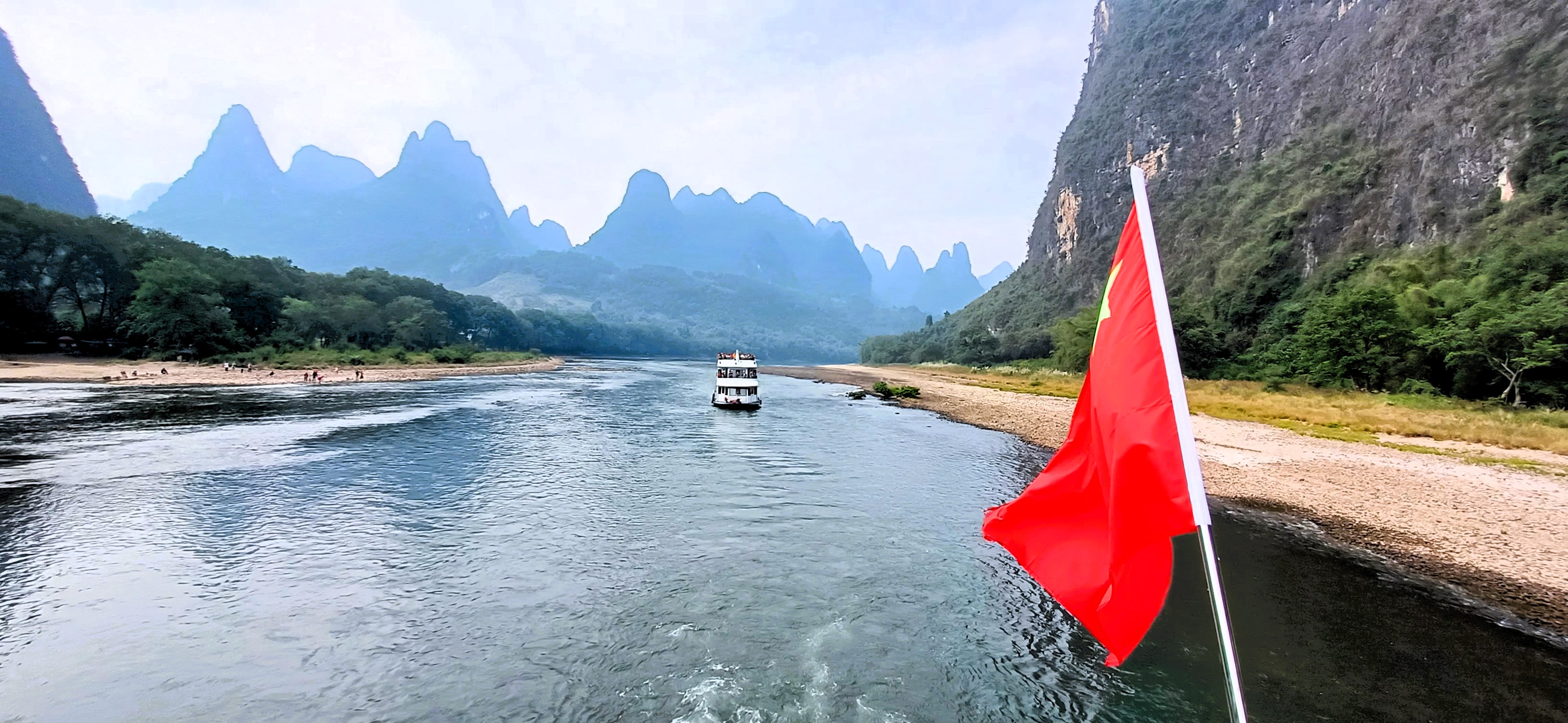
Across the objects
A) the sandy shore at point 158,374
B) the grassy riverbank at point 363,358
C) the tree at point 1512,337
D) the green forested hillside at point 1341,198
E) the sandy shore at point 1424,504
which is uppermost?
the green forested hillside at point 1341,198

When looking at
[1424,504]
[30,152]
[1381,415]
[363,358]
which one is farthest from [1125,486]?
[30,152]

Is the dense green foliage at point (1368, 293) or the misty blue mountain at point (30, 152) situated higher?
the misty blue mountain at point (30, 152)

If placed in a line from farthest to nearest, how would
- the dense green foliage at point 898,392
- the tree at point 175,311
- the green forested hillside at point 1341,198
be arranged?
the tree at point 175,311, the dense green foliage at point 898,392, the green forested hillside at point 1341,198

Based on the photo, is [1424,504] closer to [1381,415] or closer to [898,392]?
[1381,415]

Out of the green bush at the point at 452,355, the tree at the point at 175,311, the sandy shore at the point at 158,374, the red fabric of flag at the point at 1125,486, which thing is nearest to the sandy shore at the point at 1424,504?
the red fabric of flag at the point at 1125,486

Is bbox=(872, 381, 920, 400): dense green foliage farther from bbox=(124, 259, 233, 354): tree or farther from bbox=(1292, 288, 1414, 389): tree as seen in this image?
bbox=(124, 259, 233, 354): tree

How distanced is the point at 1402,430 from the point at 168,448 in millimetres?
56344

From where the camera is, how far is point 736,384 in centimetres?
4984

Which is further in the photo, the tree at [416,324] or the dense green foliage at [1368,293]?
the tree at [416,324]

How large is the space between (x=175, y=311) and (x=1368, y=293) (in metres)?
112

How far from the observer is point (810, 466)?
26.9m

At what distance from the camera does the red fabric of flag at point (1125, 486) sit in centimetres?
407

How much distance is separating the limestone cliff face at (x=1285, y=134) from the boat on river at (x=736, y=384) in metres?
68.1

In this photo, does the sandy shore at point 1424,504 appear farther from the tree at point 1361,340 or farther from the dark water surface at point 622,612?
the tree at point 1361,340
